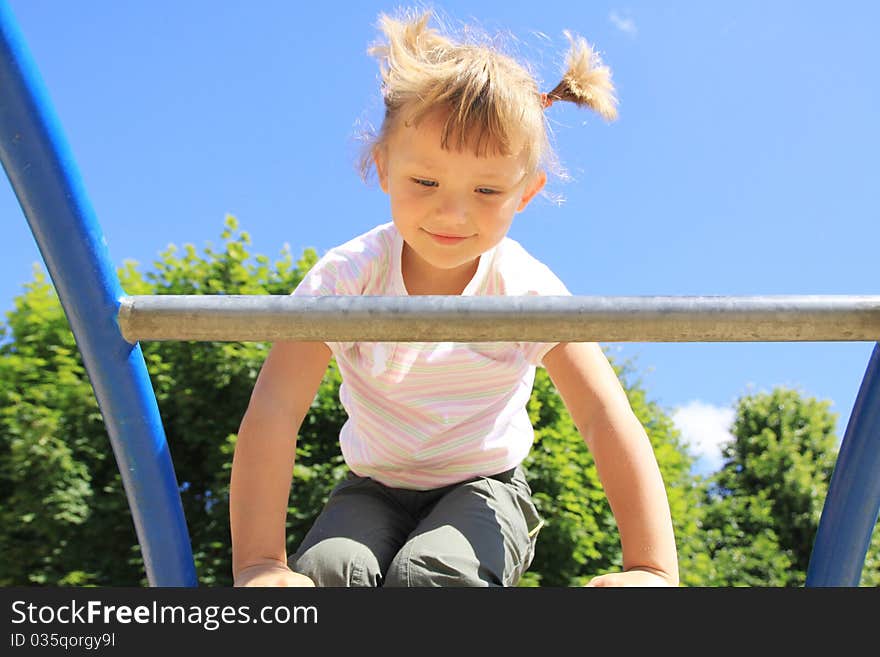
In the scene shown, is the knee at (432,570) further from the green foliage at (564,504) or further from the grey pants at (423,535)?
the green foliage at (564,504)

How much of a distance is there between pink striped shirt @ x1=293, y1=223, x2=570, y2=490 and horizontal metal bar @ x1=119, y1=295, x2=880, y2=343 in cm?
50

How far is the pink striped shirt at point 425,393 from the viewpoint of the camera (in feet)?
4.93

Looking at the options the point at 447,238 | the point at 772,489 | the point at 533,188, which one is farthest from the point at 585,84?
the point at 772,489

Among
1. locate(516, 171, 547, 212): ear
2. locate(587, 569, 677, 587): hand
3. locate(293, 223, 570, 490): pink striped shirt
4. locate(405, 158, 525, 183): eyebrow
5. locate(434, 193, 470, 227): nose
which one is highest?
locate(516, 171, 547, 212): ear

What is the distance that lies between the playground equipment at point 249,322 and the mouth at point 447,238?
492 millimetres

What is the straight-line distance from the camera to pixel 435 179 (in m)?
1.43

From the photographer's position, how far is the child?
128cm

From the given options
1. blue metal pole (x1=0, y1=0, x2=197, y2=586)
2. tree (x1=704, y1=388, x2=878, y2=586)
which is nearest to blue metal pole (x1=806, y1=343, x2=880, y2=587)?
blue metal pole (x1=0, y1=0, x2=197, y2=586)

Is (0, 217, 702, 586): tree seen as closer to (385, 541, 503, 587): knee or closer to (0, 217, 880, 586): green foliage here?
(0, 217, 880, 586): green foliage

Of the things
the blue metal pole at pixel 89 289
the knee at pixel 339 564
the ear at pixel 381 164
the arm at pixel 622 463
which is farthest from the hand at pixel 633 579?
the ear at pixel 381 164

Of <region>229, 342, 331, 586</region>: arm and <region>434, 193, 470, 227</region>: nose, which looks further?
<region>434, 193, 470, 227</region>: nose

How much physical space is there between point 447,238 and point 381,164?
27 cm

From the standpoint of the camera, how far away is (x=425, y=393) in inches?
59.8

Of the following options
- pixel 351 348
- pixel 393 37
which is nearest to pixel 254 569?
pixel 351 348
